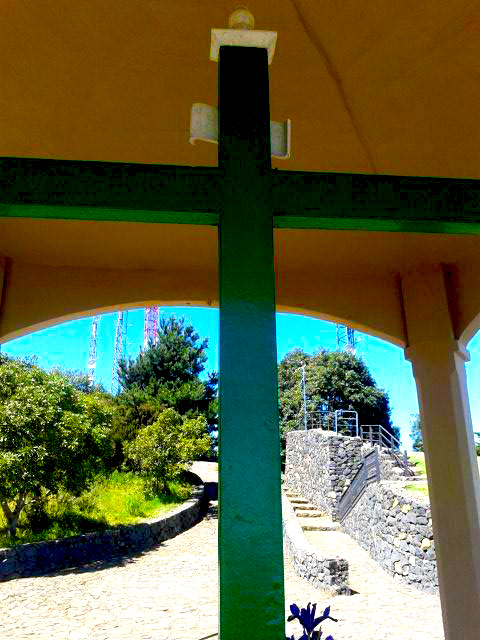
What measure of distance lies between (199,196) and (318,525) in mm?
12849

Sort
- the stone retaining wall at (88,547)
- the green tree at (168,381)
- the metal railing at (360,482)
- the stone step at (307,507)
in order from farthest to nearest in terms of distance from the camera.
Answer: the green tree at (168,381)
the stone step at (307,507)
the metal railing at (360,482)
the stone retaining wall at (88,547)

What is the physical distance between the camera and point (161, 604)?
Result: 7633 millimetres

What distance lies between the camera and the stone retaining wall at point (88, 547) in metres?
8.71

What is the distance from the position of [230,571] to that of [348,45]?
164cm

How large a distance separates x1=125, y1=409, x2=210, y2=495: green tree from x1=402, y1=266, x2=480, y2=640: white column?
11.1m

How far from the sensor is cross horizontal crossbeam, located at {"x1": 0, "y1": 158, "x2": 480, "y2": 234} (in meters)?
1.02

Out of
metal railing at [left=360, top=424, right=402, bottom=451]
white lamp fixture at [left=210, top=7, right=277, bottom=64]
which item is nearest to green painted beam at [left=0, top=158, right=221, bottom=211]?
white lamp fixture at [left=210, top=7, right=277, bottom=64]

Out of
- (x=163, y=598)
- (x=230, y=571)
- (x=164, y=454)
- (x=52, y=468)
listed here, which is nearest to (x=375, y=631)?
(x=163, y=598)

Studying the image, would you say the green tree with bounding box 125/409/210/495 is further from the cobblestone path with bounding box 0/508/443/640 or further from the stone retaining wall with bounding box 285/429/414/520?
the stone retaining wall with bounding box 285/429/414/520

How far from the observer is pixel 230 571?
81 centimetres

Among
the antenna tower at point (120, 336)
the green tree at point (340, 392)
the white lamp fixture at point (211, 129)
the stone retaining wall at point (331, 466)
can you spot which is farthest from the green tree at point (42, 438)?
the green tree at point (340, 392)

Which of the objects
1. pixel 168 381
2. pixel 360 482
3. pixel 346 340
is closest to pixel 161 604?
pixel 360 482

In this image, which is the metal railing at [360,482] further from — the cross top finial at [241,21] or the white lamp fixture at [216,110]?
the cross top finial at [241,21]

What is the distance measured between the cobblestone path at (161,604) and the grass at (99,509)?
1023 millimetres
